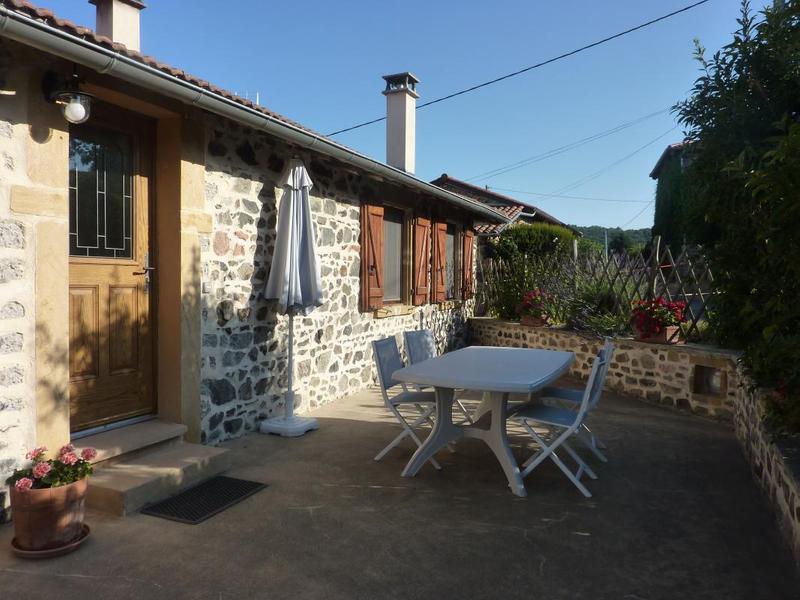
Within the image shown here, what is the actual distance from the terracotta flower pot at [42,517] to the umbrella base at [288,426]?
6.62 ft

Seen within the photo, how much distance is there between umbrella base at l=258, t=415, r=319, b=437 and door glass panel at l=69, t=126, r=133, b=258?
170 cm

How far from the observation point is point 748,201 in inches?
134

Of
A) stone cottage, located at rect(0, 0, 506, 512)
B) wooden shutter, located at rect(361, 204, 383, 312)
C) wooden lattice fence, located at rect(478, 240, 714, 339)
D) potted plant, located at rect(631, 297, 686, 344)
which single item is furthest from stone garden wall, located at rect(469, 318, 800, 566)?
stone cottage, located at rect(0, 0, 506, 512)

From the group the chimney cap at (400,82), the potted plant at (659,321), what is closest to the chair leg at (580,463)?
the potted plant at (659,321)

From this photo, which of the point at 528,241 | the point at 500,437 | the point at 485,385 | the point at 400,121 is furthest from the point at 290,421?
the point at 528,241

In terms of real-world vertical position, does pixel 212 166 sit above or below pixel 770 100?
below

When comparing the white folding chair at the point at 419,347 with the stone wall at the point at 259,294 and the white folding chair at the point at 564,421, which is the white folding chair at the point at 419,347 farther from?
the stone wall at the point at 259,294

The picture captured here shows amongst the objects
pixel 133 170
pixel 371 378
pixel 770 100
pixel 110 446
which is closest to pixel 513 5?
pixel 770 100

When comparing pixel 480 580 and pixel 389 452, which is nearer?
pixel 480 580

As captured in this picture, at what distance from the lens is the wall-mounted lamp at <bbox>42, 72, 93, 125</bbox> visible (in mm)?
2982

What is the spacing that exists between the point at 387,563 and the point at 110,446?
1847 mm

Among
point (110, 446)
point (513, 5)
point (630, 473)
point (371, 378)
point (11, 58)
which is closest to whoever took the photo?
point (11, 58)

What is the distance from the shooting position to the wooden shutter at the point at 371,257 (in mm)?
6148

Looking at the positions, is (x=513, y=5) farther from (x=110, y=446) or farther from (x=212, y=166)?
(x=110, y=446)
